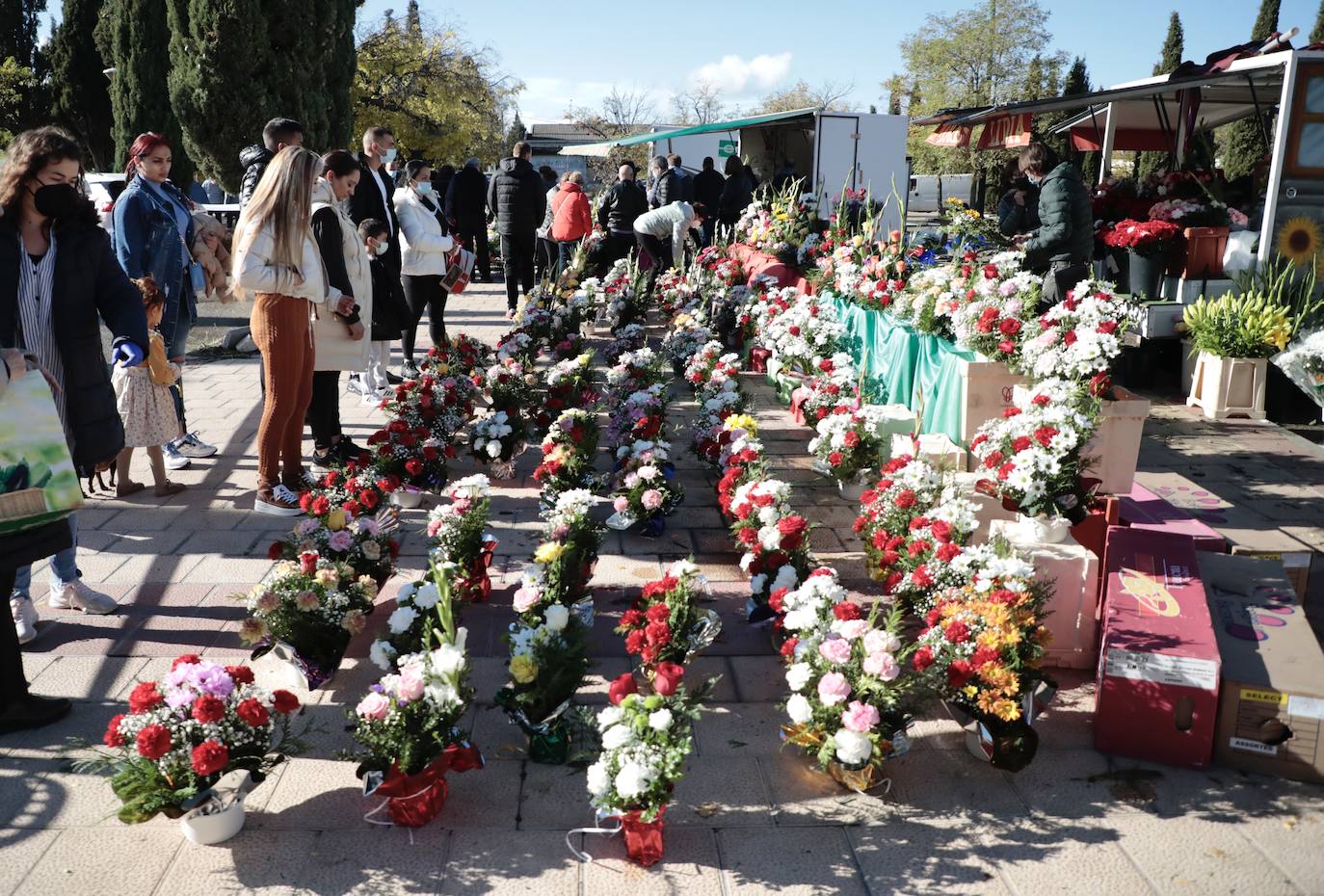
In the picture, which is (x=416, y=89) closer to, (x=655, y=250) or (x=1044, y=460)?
(x=655, y=250)

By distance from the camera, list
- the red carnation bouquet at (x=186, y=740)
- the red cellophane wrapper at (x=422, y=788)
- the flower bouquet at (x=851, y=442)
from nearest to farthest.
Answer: the red carnation bouquet at (x=186, y=740), the red cellophane wrapper at (x=422, y=788), the flower bouquet at (x=851, y=442)

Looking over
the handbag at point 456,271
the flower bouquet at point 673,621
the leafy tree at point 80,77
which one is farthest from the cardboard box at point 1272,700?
the leafy tree at point 80,77

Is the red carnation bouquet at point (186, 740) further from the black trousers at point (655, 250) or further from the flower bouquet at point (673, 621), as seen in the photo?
the black trousers at point (655, 250)

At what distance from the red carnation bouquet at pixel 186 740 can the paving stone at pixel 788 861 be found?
119 cm

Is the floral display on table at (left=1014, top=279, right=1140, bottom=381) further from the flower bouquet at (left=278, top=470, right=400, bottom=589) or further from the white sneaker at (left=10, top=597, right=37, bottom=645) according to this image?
the white sneaker at (left=10, top=597, right=37, bottom=645)

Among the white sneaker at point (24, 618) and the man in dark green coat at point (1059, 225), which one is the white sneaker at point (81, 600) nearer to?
the white sneaker at point (24, 618)

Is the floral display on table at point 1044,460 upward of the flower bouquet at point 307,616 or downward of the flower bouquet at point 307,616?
upward

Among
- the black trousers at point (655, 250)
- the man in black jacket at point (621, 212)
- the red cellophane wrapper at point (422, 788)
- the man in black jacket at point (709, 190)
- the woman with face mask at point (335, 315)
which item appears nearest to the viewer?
the red cellophane wrapper at point (422, 788)

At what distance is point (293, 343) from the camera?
4.62 m

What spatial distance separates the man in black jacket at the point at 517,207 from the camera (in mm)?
9688

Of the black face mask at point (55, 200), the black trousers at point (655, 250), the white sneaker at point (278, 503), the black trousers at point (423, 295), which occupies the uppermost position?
the black face mask at point (55, 200)

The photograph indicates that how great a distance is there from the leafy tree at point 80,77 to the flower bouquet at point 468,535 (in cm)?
2546

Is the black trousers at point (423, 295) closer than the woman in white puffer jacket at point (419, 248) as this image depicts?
No

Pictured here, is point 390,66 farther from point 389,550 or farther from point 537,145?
point 389,550
